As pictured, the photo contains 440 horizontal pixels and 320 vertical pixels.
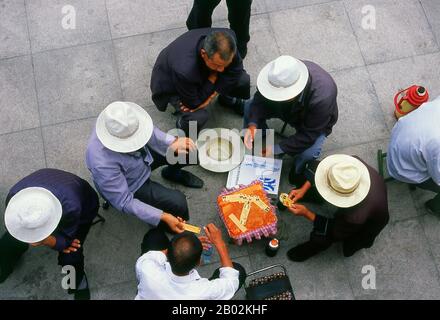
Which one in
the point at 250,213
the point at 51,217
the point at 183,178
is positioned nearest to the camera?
the point at 51,217

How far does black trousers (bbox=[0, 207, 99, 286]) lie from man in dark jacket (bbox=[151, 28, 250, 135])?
1.33m

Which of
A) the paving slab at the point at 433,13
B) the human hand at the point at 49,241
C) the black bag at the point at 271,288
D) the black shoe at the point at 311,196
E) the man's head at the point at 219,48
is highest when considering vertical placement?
the man's head at the point at 219,48

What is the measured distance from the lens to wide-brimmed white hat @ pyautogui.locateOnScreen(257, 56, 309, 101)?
3.76 metres

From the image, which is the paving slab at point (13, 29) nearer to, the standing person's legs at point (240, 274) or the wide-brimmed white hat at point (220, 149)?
the wide-brimmed white hat at point (220, 149)

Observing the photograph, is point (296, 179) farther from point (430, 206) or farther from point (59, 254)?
point (59, 254)

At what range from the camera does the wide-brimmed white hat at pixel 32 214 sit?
3311mm

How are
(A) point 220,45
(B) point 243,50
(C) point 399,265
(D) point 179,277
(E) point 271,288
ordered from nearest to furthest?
(D) point 179,277 < (A) point 220,45 < (E) point 271,288 < (C) point 399,265 < (B) point 243,50

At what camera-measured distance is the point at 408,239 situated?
14.6 ft

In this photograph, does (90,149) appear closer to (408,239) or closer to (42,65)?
(42,65)

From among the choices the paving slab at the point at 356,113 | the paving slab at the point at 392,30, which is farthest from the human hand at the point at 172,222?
the paving slab at the point at 392,30

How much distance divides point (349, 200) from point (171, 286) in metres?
1.54

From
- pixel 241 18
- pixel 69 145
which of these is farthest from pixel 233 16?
pixel 69 145

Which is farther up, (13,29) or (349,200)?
(13,29)

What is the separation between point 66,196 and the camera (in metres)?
3.58
